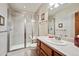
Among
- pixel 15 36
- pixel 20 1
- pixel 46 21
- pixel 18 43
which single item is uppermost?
pixel 20 1

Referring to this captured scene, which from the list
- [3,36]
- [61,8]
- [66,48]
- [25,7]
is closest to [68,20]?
[61,8]

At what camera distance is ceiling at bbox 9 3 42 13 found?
1839 millimetres

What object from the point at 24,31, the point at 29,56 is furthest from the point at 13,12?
the point at 29,56

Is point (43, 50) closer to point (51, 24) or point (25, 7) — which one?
point (51, 24)

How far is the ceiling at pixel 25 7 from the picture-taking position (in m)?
1.84

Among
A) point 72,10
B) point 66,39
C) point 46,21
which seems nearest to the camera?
point 72,10

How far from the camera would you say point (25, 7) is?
1868mm

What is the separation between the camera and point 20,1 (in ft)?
6.02

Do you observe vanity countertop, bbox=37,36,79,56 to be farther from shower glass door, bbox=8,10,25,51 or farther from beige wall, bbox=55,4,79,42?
shower glass door, bbox=8,10,25,51

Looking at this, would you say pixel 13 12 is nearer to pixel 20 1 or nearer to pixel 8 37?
pixel 20 1

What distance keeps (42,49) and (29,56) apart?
1.00ft

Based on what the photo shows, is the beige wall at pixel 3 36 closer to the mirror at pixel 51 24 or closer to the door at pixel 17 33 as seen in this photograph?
the door at pixel 17 33

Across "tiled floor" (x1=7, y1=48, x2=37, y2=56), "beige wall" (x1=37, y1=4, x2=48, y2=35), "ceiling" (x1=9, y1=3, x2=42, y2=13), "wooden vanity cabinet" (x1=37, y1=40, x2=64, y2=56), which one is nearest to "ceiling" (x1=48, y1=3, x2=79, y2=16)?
"beige wall" (x1=37, y1=4, x2=48, y2=35)

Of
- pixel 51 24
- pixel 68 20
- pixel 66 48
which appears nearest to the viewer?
pixel 66 48
